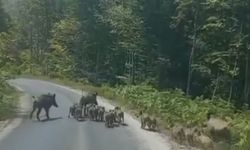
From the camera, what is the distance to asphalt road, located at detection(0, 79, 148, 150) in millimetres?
22942

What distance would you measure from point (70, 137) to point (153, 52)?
140ft

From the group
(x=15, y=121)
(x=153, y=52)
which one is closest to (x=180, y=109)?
(x=15, y=121)

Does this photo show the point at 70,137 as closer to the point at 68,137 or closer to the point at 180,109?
the point at 68,137

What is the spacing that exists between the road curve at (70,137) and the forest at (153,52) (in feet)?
11.3

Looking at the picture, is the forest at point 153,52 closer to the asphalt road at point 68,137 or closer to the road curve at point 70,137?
the road curve at point 70,137

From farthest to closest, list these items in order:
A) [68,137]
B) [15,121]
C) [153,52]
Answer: [153,52], [15,121], [68,137]

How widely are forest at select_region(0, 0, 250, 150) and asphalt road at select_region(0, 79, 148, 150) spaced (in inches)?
144

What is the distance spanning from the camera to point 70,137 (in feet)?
83.4

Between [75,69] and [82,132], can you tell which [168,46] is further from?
[82,132]

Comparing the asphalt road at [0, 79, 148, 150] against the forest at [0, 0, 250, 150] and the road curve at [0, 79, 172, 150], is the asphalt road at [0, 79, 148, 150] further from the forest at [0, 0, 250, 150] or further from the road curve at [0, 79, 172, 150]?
the forest at [0, 0, 250, 150]

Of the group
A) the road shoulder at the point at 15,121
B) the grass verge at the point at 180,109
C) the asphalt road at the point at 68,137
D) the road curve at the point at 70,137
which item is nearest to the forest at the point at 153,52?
the grass verge at the point at 180,109

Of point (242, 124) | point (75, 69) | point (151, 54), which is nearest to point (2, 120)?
point (242, 124)

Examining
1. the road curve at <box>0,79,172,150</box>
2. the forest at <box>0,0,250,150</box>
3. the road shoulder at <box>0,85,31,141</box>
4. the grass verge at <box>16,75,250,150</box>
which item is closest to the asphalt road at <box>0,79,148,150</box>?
the road curve at <box>0,79,172,150</box>

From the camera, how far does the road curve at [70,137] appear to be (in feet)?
75.3
